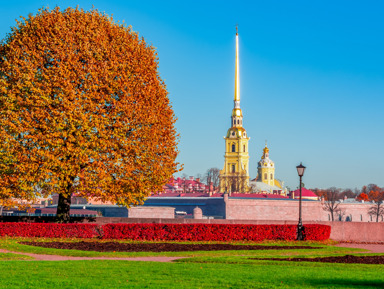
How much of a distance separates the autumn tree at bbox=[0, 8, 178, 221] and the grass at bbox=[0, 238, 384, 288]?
44.2 feet

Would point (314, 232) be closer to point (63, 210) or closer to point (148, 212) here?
point (63, 210)

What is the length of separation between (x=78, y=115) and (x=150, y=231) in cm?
747

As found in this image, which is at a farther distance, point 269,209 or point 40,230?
point 269,209

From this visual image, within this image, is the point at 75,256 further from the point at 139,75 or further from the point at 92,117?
the point at 139,75

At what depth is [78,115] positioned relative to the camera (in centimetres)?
3016

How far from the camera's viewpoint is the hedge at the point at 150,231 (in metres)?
30.0

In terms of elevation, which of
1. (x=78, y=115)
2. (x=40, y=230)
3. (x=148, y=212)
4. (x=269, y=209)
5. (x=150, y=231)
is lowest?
(x=148, y=212)

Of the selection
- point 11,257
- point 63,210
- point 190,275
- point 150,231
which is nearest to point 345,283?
point 190,275

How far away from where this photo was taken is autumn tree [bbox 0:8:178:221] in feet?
99.2

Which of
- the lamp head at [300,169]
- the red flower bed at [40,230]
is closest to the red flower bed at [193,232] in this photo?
the red flower bed at [40,230]

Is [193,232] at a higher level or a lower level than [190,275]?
higher

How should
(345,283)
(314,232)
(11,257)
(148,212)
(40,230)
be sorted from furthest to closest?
(148,212) → (314,232) → (40,230) → (11,257) → (345,283)

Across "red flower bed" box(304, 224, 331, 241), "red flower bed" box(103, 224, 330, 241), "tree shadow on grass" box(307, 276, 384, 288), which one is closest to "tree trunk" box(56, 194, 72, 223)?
"red flower bed" box(103, 224, 330, 241)

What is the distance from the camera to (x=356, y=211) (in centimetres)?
14688
